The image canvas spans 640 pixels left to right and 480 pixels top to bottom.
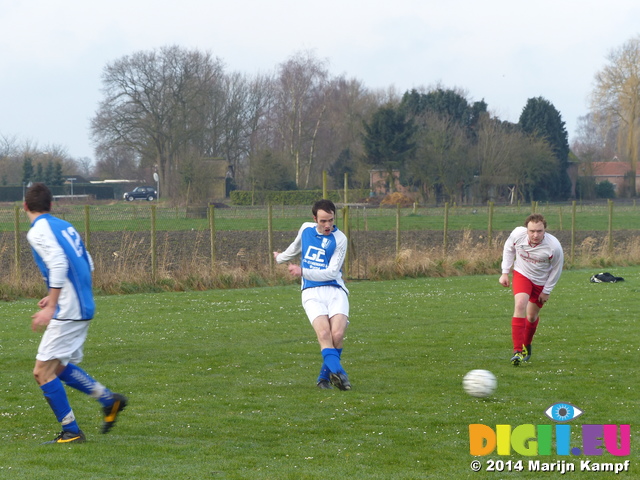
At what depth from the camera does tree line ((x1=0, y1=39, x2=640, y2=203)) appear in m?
64.6

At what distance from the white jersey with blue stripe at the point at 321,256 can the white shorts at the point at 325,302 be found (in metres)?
0.06

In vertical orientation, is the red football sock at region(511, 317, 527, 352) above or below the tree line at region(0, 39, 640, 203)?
below

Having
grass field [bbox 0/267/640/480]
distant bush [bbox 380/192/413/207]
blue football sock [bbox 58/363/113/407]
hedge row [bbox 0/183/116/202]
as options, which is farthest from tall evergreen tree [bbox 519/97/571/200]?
blue football sock [bbox 58/363/113/407]

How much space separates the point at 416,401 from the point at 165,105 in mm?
60638

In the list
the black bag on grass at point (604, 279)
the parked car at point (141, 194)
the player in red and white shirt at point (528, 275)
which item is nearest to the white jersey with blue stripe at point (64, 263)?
the player in red and white shirt at point (528, 275)

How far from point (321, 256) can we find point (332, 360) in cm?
101

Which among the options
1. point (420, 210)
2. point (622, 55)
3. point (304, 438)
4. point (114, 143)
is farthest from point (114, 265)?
point (622, 55)

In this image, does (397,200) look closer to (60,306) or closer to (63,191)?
(63,191)

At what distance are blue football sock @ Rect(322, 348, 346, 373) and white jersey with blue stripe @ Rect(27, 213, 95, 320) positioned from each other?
2.51m

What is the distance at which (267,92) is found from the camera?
76875mm

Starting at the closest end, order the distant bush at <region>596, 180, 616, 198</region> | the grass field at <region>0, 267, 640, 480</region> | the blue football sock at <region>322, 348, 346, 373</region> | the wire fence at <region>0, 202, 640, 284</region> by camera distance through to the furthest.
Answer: the grass field at <region>0, 267, 640, 480</region>, the blue football sock at <region>322, 348, 346, 373</region>, the wire fence at <region>0, 202, 640, 284</region>, the distant bush at <region>596, 180, 616, 198</region>

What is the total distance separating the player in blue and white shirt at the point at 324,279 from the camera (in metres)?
7.99

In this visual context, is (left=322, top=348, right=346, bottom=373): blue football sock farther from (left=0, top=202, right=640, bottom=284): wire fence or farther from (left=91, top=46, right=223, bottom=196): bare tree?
(left=91, top=46, right=223, bottom=196): bare tree

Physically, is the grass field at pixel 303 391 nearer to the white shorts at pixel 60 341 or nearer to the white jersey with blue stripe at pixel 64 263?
the white shorts at pixel 60 341
